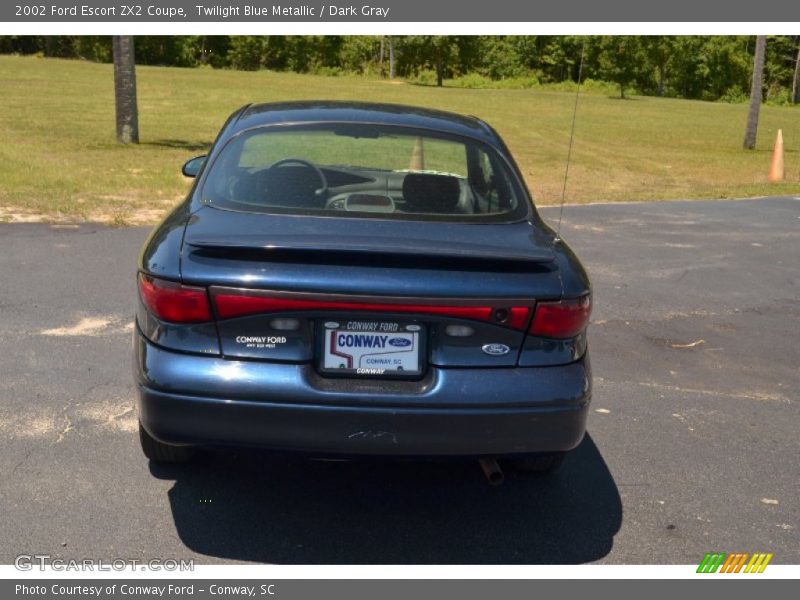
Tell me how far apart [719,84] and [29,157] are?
72.9m

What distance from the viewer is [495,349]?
3.65m

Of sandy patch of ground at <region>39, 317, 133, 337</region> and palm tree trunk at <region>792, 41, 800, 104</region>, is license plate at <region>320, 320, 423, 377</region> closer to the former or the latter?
sandy patch of ground at <region>39, 317, 133, 337</region>

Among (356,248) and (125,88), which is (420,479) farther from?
(125,88)

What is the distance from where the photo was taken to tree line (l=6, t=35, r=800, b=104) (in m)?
76.0

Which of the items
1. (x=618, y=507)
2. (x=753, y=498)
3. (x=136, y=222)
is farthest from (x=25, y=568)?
(x=136, y=222)

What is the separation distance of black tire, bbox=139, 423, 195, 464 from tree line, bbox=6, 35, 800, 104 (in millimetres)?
70336

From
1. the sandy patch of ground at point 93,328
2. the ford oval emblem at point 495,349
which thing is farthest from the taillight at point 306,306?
the sandy patch of ground at point 93,328

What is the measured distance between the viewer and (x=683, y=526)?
4.12 m

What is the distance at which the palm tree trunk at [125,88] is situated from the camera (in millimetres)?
19422


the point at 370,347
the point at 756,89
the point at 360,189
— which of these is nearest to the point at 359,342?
the point at 370,347

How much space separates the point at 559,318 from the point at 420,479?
1.15m
